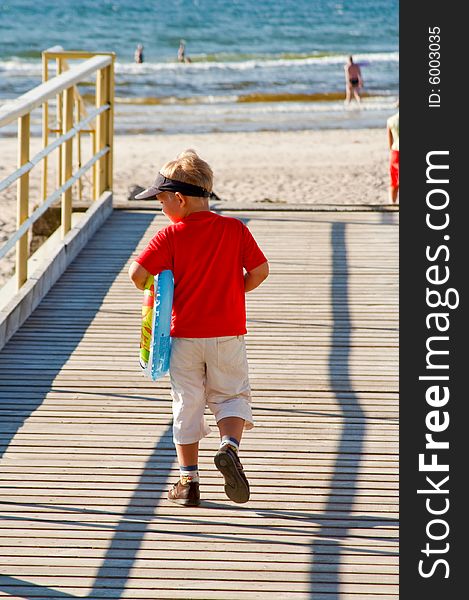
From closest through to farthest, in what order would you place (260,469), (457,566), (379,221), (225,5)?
(457,566) → (260,469) → (379,221) → (225,5)

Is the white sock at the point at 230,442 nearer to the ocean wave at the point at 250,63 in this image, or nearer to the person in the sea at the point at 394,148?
the person in the sea at the point at 394,148

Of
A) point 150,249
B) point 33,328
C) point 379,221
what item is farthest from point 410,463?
point 379,221

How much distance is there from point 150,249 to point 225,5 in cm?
5964

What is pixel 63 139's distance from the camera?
6910 millimetres

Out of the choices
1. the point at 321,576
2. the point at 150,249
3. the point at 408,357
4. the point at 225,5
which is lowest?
the point at 321,576

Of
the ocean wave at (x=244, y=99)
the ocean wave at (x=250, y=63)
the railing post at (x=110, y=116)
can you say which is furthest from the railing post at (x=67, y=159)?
the ocean wave at (x=250, y=63)

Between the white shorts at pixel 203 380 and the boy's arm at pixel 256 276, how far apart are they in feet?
0.61

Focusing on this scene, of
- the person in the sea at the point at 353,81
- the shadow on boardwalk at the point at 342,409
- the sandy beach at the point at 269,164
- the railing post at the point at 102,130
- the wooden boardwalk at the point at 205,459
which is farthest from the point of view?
the person in the sea at the point at 353,81

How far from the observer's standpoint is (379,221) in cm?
852

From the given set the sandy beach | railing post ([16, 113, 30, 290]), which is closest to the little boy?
railing post ([16, 113, 30, 290])

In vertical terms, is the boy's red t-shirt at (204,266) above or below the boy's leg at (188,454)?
above

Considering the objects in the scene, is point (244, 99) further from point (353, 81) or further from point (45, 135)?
point (45, 135)

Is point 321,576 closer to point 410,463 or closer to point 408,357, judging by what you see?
point 410,463

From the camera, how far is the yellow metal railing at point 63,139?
19.5 ft
